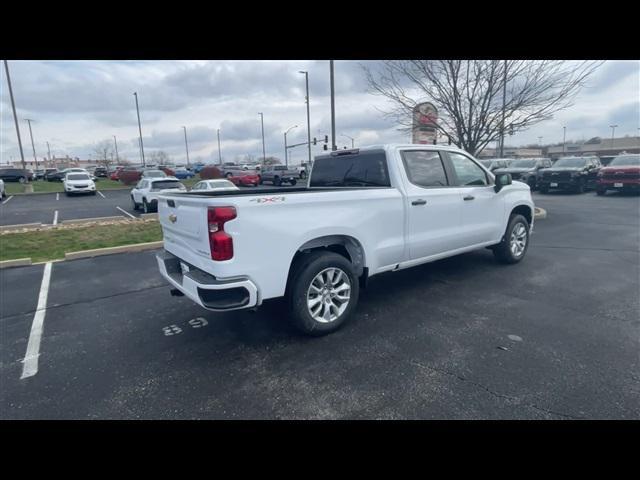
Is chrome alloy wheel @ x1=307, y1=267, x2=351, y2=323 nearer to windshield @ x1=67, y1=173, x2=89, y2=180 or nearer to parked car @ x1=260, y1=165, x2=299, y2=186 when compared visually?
parked car @ x1=260, y1=165, x2=299, y2=186

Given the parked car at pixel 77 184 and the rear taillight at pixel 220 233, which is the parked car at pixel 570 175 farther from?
the parked car at pixel 77 184

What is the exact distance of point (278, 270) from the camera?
333cm

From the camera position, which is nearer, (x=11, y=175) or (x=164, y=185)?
(x=164, y=185)

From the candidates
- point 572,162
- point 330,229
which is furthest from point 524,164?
point 330,229

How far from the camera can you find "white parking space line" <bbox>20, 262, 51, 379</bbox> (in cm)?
330

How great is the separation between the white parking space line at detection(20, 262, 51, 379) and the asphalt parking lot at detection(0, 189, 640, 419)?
2.6 inches

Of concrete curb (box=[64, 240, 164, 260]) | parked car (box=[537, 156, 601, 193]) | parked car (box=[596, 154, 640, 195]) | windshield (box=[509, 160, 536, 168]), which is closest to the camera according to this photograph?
concrete curb (box=[64, 240, 164, 260])

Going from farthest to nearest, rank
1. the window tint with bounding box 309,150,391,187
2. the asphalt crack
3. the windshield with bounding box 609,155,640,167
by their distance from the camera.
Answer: the windshield with bounding box 609,155,640,167
the window tint with bounding box 309,150,391,187
the asphalt crack

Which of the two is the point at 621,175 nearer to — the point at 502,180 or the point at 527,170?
the point at 527,170

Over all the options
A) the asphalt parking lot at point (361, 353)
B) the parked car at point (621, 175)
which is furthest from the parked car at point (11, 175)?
the parked car at point (621, 175)

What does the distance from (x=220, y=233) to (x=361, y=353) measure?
5.65 feet

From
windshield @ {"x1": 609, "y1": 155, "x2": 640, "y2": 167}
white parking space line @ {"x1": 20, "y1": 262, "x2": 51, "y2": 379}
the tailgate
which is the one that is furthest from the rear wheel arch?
windshield @ {"x1": 609, "y1": 155, "x2": 640, "y2": 167}

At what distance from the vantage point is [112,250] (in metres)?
7.70
